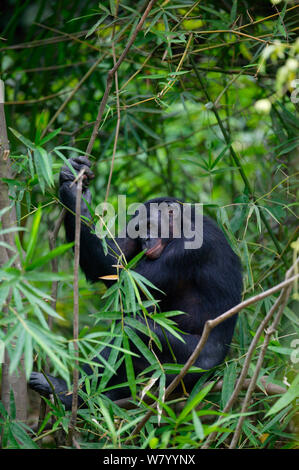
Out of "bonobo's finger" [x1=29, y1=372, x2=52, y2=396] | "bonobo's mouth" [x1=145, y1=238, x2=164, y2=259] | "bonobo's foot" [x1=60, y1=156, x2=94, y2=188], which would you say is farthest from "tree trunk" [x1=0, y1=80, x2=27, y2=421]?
"bonobo's mouth" [x1=145, y1=238, x2=164, y2=259]

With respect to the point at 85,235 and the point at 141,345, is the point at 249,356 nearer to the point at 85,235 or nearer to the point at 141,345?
the point at 141,345

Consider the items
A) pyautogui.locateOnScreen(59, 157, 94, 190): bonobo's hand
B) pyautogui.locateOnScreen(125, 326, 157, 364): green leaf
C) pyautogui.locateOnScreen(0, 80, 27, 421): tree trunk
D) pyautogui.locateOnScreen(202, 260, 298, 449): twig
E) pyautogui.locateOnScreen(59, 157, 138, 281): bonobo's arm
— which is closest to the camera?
pyautogui.locateOnScreen(202, 260, 298, 449): twig

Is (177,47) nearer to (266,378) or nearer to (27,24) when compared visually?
(27,24)

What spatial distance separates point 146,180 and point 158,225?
243 cm

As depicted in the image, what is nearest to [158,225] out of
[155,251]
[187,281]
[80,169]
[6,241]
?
[155,251]

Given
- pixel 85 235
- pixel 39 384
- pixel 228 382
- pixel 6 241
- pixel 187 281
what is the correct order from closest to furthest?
pixel 6 241
pixel 228 382
pixel 39 384
pixel 85 235
pixel 187 281

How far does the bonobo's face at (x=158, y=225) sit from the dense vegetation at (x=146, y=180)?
285mm

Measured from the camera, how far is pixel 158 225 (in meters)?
3.63

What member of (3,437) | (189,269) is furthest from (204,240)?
(3,437)

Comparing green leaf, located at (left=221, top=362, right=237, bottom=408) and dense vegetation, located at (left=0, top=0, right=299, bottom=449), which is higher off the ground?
dense vegetation, located at (left=0, top=0, right=299, bottom=449)

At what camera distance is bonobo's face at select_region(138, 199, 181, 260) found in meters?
3.62

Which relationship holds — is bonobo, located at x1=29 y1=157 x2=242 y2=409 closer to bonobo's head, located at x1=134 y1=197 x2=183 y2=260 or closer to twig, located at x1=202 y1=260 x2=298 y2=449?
bonobo's head, located at x1=134 y1=197 x2=183 y2=260

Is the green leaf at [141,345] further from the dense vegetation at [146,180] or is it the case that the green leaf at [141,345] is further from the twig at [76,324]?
the twig at [76,324]
